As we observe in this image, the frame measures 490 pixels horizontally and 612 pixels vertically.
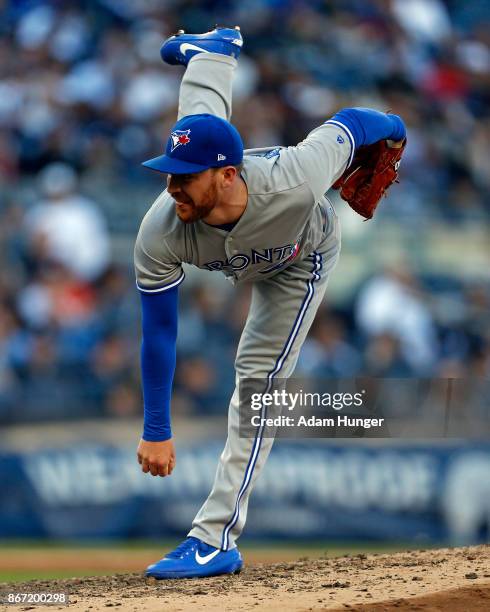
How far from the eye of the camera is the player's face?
135 inches

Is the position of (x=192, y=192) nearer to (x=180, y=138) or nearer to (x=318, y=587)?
(x=180, y=138)

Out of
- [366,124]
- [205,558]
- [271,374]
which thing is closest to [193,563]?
[205,558]

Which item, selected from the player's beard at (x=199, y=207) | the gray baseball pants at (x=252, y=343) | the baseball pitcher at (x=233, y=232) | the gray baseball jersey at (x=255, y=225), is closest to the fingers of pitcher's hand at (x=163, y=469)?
the baseball pitcher at (x=233, y=232)

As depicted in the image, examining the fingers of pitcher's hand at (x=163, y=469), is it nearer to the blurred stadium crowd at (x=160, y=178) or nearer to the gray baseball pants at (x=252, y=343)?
the gray baseball pants at (x=252, y=343)

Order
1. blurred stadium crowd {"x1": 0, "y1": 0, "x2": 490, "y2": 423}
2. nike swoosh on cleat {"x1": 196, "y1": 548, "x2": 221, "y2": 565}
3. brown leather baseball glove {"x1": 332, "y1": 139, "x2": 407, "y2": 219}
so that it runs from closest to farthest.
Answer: nike swoosh on cleat {"x1": 196, "y1": 548, "x2": 221, "y2": 565}, brown leather baseball glove {"x1": 332, "y1": 139, "x2": 407, "y2": 219}, blurred stadium crowd {"x1": 0, "y1": 0, "x2": 490, "y2": 423}

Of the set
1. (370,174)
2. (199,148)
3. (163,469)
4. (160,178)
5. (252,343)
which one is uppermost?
(160,178)

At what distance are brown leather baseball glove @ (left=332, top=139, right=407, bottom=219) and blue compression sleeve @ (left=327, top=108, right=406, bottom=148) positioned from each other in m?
0.10

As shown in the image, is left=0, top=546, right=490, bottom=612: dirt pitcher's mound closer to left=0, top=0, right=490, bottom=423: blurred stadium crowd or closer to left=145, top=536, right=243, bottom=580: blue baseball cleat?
left=145, top=536, right=243, bottom=580: blue baseball cleat

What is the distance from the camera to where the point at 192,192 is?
343cm

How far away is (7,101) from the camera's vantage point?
903 centimetres

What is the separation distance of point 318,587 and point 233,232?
4.21 feet

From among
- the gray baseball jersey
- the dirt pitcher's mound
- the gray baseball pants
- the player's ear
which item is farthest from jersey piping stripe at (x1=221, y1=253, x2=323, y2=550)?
the player's ear

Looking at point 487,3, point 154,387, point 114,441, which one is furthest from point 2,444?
point 487,3

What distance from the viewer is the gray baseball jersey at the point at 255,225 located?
3.53 metres
